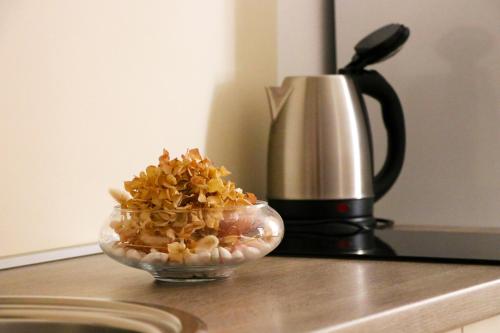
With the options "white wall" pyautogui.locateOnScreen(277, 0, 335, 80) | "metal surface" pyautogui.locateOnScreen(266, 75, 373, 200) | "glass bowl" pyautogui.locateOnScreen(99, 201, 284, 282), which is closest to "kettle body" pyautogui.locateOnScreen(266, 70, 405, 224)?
"metal surface" pyautogui.locateOnScreen(266, 75, 373, 200)

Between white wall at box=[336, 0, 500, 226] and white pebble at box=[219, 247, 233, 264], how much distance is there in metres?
0.74

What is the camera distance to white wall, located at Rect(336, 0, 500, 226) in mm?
1485

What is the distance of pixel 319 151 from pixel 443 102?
1.08ft

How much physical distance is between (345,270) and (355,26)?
2.41 feet

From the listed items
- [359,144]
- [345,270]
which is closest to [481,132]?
[359,144]

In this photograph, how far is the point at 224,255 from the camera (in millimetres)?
872

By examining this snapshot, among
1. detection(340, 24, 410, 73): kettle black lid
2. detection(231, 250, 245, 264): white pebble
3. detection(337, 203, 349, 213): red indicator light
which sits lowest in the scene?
detection(337, 203, 349, 213): red indicator light

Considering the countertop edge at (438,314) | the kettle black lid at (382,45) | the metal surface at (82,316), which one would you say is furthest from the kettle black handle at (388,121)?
the metal surface at (82,316)

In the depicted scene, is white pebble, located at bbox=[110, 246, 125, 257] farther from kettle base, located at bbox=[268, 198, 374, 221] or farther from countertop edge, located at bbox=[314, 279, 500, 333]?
kettle base, located at bbox=[268, 198, 374, 221]

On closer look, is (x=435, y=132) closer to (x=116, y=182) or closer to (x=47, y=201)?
(x=116, y=182)

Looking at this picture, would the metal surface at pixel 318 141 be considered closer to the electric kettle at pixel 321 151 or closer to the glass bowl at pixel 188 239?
the electric kettle at pixel 321 151

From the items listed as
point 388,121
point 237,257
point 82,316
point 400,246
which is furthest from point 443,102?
point 82,316

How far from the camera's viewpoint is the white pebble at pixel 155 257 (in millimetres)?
864

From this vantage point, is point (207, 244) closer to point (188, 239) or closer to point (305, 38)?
point (188, 239)
